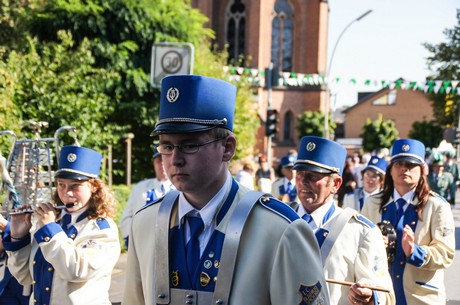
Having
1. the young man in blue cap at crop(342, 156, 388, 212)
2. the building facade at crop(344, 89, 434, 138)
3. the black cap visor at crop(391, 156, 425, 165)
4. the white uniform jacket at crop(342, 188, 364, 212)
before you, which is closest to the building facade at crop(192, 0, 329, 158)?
the building facade at crop(344, 89, 434, 138)

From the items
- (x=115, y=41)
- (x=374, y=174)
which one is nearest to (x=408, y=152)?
(x=374, y=174)

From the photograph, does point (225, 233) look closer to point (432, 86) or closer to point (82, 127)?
point (82, 127)

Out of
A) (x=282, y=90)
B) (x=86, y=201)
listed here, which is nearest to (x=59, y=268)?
(x=86, y=201)

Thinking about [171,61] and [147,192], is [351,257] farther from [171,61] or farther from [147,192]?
[171,61]

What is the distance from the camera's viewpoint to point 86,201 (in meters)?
5.12

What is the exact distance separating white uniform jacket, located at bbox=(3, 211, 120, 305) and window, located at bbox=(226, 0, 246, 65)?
57.5m

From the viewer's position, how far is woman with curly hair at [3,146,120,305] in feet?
15.0

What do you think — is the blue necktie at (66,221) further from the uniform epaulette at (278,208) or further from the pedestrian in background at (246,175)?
the pedestrian in background at (246,175)

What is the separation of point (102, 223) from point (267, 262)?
8.54 feet

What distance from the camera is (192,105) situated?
2.78 m

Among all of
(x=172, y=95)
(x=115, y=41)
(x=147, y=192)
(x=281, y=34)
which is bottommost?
(x=147, y=192)

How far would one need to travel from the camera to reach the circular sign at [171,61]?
39.1 feet

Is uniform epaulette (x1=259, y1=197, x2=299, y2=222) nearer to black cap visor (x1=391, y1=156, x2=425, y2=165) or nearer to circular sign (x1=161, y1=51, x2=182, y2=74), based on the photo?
black cap visor (x1=391, y1=156, x2=425, y2=165)

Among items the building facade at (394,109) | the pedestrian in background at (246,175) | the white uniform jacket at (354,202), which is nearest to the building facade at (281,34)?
the building facade at (394,109)
